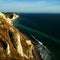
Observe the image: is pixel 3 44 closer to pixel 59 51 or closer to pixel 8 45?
pixel 8 45

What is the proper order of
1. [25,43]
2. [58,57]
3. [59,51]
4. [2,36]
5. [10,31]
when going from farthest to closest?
[59,51] → [58,57] → [25,43] → [10,31] → [2,36]

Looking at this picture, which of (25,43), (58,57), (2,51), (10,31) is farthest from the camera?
(58,57)

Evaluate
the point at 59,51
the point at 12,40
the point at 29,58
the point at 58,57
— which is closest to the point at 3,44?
the point at 12,40

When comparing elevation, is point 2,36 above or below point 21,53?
above

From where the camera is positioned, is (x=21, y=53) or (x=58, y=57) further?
(x=58, y=57)

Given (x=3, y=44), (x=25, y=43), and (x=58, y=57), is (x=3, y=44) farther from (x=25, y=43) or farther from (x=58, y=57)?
(x=58, y=57)

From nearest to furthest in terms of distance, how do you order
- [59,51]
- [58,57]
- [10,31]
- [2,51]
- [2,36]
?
1. [2,51]
2. [2,36]
3. [10,31]
4. [58,57]
5. [59,51]

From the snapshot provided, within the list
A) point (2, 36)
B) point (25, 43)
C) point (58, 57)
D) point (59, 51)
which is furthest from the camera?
point (59, 51)

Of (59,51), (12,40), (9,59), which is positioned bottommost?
(59,51)

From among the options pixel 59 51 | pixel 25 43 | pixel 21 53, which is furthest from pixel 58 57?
pixel 21 53
